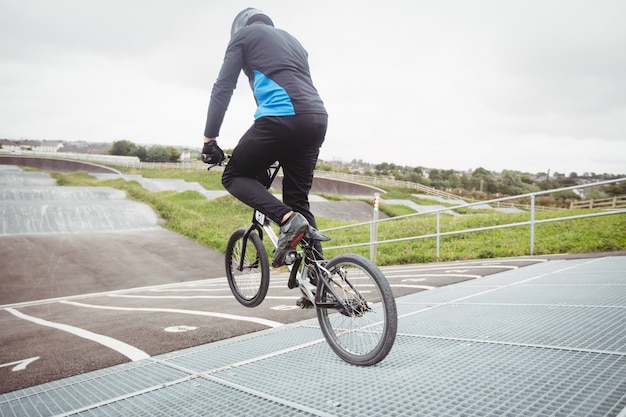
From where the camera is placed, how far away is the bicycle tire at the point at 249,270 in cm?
312

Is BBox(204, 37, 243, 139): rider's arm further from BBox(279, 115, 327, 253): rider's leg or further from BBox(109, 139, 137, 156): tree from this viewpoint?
BBox(109, 139, 137, 156): tree

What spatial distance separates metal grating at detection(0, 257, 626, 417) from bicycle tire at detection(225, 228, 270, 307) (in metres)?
0.33

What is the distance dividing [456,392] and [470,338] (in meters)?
0.90

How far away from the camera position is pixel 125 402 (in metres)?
2.05

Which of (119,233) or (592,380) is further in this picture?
(119,233)

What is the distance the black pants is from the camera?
2410 mm

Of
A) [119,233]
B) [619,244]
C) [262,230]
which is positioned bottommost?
[119,233]

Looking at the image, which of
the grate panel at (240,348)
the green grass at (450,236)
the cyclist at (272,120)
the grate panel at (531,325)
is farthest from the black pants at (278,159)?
the green grass at (450,236)

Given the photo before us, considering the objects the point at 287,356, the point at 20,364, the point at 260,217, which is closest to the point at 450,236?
the point at 260,217

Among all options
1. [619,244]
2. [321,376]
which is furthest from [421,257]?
[321,376]

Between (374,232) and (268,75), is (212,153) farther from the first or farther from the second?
(374,232)

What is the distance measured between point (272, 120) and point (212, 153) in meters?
0.62

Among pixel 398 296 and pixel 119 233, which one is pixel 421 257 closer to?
pixel 398 296

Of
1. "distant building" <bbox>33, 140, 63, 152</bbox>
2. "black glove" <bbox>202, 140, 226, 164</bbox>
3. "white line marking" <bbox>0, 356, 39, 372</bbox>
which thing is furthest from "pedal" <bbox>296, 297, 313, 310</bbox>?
"distant building" <bbox>33, 140, 63, 152</bbox>
